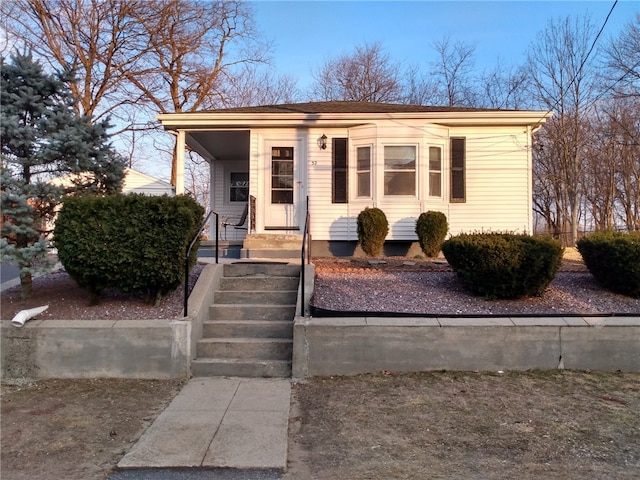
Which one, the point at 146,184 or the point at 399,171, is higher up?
the point at 146,184

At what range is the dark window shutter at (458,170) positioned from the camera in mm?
11242

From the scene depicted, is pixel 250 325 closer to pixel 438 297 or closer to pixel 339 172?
pixel 438 297

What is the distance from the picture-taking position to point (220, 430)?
151 inches

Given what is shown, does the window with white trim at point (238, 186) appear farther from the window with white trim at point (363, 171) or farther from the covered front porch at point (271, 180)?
the window with white trim at point (363, 171)

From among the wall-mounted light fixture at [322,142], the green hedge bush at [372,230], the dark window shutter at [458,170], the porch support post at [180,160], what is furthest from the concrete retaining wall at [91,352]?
the dark window shutter at [458,170]

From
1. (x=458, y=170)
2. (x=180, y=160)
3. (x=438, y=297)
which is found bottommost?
(x=438, y=297)

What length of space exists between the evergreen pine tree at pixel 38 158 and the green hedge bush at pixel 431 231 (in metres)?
6.24

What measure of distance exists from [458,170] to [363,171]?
7.32ft

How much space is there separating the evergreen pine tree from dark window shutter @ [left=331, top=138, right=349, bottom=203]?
18.4 ft

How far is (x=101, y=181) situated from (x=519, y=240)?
17.9ft

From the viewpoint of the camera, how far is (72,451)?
3.52 m

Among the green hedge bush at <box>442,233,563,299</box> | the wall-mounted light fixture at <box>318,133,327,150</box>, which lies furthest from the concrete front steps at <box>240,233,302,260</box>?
the green hedge bush at <box>442,233,563,299</box>

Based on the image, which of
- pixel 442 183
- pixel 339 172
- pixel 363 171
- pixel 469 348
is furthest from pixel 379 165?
pixel 469 348

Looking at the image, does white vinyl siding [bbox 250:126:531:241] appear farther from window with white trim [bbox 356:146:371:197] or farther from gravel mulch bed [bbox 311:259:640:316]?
gravel mulch bed [bbox 311:259:640:316]
